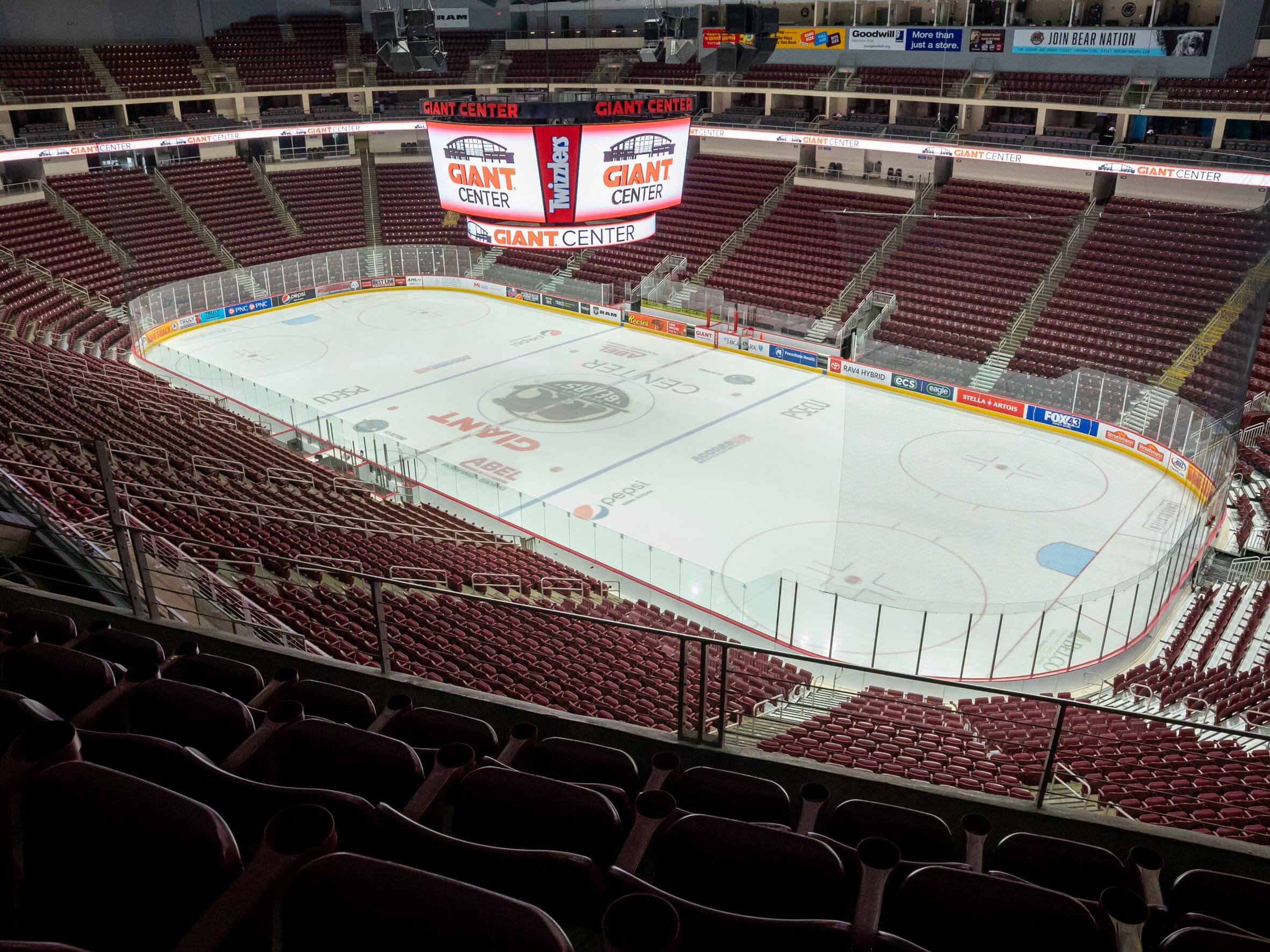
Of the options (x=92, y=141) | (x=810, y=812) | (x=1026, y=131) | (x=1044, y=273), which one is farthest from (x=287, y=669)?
(x=92, y=141)

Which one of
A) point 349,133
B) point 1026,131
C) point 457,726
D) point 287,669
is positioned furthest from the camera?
point 349,133

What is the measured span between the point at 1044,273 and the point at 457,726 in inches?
1060

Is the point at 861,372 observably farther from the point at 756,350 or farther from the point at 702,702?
the point at 702,702

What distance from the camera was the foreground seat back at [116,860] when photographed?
238 cm

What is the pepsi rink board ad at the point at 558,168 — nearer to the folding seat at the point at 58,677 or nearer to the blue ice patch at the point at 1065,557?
the blue ice patch at the point at 1065,557

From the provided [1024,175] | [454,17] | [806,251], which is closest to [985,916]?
[806,251]

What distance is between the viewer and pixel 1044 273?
26984 millimetres

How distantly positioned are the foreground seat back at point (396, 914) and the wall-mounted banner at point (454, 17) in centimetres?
5060

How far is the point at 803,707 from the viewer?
10703mm

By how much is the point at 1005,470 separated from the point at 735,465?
6156mm

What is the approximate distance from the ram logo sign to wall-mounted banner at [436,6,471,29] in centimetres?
3525

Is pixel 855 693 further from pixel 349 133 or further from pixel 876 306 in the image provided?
pixel 349 133

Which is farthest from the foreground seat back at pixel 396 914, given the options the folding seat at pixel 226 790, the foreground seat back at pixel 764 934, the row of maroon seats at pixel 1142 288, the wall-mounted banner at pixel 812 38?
the wall-mounted banner at pixel 812 38

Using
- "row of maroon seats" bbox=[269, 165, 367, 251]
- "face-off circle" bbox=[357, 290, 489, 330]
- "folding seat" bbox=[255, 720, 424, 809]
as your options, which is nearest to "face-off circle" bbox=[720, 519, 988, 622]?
"folding seat" bbox=[255, 720, 424, 809]
